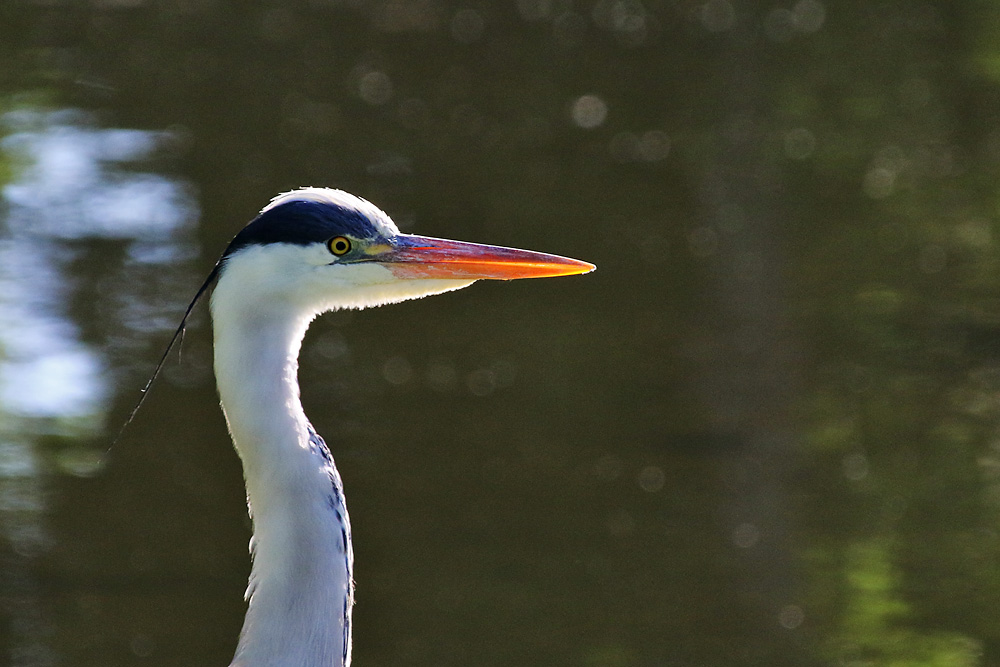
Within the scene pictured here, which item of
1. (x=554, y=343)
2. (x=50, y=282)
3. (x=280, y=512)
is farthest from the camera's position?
(x=50, y=282)

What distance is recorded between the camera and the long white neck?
3018 millimetres

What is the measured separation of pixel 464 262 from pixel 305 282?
1.29ft

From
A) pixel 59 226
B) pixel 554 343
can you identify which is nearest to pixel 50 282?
pixel 59 226

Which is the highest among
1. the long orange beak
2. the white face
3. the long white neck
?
the long orange beak

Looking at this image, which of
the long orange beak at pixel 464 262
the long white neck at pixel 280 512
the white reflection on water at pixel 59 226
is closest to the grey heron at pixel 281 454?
the long white neck at pixel 280 512

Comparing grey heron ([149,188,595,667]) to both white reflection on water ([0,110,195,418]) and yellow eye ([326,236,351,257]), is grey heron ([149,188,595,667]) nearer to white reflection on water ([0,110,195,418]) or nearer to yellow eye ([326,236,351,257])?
yellow eye ([326,236,351,257])

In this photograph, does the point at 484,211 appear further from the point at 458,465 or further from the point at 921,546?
the point at 921,546

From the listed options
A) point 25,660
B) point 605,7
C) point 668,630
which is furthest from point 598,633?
point 605,7

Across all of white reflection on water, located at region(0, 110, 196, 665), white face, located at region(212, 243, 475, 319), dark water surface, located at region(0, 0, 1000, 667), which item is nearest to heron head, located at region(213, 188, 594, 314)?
white face, located at region(212, 243, 475, 319)

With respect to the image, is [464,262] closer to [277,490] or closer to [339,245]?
[339,245]

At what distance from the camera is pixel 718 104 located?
10.0 m

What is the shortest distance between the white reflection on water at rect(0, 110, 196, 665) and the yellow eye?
2.09m

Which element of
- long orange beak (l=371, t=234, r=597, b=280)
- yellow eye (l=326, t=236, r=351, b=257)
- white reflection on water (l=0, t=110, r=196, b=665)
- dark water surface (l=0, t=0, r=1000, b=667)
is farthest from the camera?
white reflection on water (l=0, t=110, r=196, b=665)

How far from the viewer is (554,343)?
6812 mm
